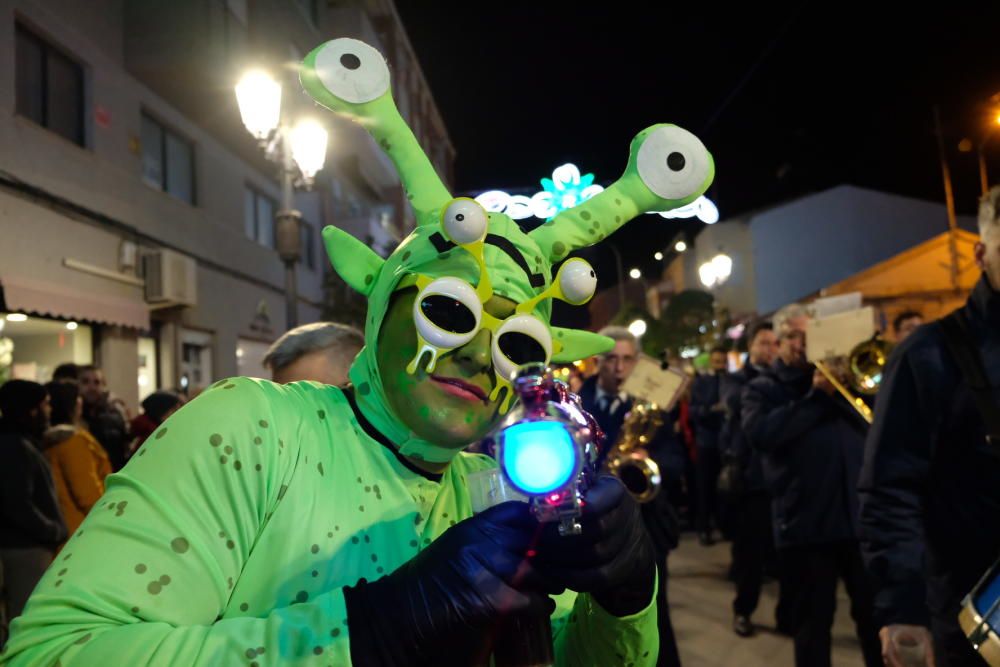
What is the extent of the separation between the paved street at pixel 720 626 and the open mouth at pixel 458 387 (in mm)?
4404

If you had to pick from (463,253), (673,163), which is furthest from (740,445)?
(463,253)

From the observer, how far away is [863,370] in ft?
12.6

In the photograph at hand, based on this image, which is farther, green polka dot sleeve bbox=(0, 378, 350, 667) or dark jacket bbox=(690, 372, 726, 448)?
dark jacket bbox=(690, 372, 726, 448)

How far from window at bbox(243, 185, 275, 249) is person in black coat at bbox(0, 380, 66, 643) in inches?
396

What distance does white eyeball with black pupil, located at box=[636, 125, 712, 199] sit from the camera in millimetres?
1707

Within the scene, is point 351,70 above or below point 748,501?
above

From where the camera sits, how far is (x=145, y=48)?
1006 centimetres

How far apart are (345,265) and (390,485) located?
54 cm

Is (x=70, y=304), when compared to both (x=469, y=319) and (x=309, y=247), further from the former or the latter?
(x=309, y=247)

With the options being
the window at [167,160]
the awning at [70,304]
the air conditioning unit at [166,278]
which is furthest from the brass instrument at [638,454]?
the window at [167,160]

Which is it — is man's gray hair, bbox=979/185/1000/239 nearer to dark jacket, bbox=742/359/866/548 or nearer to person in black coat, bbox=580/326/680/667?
Answer: dark jacket, bbox=742/359/866/548

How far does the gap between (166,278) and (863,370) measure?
914cm

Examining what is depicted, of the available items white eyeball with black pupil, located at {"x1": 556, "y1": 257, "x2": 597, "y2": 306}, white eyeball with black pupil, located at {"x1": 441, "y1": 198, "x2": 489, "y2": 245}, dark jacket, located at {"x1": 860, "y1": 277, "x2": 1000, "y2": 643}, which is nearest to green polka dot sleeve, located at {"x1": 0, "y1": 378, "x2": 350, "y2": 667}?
white eyeball with black pupil, located at {"x1": 441, "y1": 198, "x2": 489, "y2": 245}

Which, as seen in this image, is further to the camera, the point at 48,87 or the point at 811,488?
the point at 48,87
